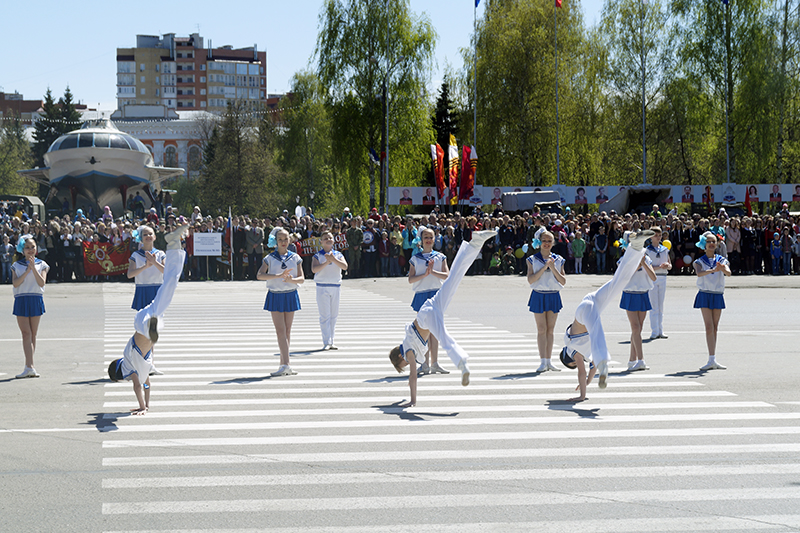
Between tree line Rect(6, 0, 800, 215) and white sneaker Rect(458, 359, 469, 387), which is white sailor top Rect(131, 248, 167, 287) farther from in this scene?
tree line Rect(6, 0, 800, 215)

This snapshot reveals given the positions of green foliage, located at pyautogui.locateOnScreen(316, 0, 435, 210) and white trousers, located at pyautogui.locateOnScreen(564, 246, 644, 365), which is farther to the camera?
green foliage, located at pyautogui.locateOnScreen(316, 0, 435, 210)

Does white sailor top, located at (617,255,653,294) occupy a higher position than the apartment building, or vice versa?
the apartment building

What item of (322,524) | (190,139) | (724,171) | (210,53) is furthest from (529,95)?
(210,53)

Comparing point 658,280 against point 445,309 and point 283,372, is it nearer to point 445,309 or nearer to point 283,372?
point 445,309

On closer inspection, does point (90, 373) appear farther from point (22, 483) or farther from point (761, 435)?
point (761, 435)

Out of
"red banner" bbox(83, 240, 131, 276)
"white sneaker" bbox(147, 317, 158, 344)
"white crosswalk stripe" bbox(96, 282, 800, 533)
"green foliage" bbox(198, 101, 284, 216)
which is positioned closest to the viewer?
"white crosswalk stripe" bbox(96, 282, 800, 533)

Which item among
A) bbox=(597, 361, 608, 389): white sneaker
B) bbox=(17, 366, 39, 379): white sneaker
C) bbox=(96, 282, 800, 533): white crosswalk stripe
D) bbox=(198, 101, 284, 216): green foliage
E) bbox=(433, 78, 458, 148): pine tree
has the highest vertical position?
bbox=(433, 78, 458, 148): pine tree

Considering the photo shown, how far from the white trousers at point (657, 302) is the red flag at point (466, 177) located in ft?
74.6

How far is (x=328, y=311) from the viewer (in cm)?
1367

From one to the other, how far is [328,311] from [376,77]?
117 feet

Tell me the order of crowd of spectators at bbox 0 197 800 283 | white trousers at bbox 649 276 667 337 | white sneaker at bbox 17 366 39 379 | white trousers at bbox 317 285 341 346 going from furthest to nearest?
crowd of spectators at bbox 0 197 800 283, white trousers at bbox 649 276 667 337, white trousers at bbox 317 285 341 346, white sneaker at bbox 17 366 39 379

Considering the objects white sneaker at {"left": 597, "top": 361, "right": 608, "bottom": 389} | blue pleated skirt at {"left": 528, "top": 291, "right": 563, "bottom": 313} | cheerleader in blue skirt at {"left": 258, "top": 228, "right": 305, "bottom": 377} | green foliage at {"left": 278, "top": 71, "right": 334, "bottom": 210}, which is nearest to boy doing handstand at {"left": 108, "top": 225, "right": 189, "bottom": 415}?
cheerleader in blue skirt at {"left": 258, "top": 228, "right": 305, "bottom": 377}

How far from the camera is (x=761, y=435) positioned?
777 cm

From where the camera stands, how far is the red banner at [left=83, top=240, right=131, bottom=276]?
89.8ft
